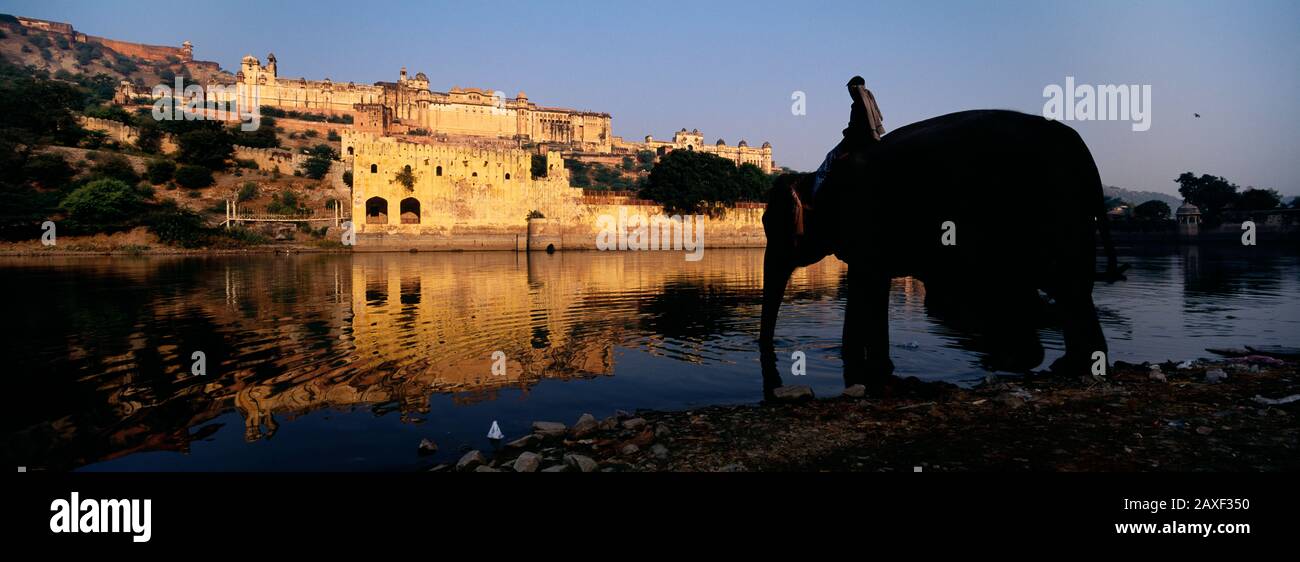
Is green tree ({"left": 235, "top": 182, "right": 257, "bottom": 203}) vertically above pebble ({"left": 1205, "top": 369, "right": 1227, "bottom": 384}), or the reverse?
green tree ({"left": 235, "top": 182, "right": 257, "bottom": 203})

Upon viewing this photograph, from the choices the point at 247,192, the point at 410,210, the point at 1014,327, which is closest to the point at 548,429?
the point at 1014,327

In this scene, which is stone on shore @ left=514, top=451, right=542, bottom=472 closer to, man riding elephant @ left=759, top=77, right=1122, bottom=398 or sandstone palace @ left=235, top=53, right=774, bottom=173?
man riding elephant @ left=759, top=77, right=1122, bottom=398

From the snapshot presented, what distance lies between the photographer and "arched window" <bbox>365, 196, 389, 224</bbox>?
4238cm

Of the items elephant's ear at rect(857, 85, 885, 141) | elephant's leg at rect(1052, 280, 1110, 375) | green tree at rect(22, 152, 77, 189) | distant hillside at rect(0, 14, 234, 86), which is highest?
distant hillside at rect(0, 14, 234, 86)

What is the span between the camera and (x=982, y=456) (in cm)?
358

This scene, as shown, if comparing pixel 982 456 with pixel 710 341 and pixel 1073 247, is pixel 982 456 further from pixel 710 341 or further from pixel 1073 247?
Answer: pixel 710 341

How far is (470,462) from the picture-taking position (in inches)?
148

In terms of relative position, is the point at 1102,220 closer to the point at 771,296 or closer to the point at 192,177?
the point at 771,296

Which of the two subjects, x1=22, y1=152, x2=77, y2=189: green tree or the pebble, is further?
x1=22, y1=152, x2=77, y2=189: green tree

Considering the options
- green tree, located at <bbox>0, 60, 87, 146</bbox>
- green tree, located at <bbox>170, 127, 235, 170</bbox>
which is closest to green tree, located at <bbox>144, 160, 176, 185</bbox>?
green tree, located at <bbox>170, 127, 235, 170</bbox>

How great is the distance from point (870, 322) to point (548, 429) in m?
2.66

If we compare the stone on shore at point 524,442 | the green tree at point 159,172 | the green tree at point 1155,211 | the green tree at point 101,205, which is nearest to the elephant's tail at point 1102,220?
the stone on shore at point 524,442
